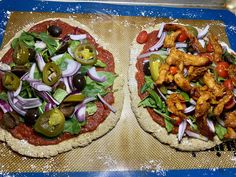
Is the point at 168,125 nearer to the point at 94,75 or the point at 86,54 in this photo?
the point at 94,75

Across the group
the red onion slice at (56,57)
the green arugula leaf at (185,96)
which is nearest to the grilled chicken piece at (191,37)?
the green arugula leaf at (185,96)

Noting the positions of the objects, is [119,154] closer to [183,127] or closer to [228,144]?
[183,127]

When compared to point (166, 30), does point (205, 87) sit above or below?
below

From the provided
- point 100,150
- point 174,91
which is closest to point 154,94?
point 174,91

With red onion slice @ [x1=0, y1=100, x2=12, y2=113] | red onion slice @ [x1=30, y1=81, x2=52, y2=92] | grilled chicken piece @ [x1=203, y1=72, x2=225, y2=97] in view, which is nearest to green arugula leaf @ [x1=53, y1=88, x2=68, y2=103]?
red onion slice @ [x1=30, y1=81, x2=52, y2=92]

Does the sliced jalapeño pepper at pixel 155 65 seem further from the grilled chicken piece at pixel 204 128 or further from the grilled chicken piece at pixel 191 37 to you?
the grilled chicken piece at pixel 204 128

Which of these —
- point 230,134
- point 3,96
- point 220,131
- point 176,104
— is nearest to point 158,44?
point 176,104

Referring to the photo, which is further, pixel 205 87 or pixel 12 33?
pixel 12 33
